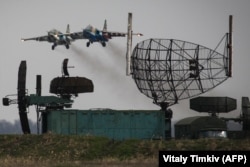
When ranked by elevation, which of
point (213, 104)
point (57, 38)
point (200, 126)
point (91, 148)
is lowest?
point (91, 148)

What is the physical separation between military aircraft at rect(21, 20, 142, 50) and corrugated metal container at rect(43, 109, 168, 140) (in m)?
66.0

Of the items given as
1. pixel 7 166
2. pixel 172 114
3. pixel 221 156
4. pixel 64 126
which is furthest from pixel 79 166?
pixel 172 114

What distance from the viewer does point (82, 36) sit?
6511 inches

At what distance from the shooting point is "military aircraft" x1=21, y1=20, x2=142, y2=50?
158 meters

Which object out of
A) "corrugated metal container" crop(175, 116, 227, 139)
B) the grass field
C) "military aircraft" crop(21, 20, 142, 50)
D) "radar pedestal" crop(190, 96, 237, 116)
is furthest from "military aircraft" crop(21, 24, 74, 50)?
the grass field

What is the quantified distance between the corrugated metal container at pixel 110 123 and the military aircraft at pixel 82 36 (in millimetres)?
66047

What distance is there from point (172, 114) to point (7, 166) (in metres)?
39.8

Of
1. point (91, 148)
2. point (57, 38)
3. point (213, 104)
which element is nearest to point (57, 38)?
point (57, 38)

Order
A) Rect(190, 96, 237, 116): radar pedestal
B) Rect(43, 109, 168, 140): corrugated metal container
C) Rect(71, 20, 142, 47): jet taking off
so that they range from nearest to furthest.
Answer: Rect(43, 109, 168, 140): corrugated metal container
Rect(190, 96, 237, 116): radar pedestal
Rect(71, 20, 142, 47): jet taking off

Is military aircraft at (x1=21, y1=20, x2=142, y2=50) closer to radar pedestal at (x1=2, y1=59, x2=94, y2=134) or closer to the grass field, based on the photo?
radar pedestal at (x1=2, y1=59, x2=94, y2=134)

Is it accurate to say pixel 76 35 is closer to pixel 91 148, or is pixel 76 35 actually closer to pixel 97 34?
pixel 97 34

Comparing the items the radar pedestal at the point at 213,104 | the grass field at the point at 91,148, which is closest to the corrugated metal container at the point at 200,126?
the radar pedestal at the point at 213,104

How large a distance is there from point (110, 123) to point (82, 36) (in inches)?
3205

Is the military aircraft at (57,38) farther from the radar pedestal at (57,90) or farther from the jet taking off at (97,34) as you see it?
the radar pedestal at (57,90)
